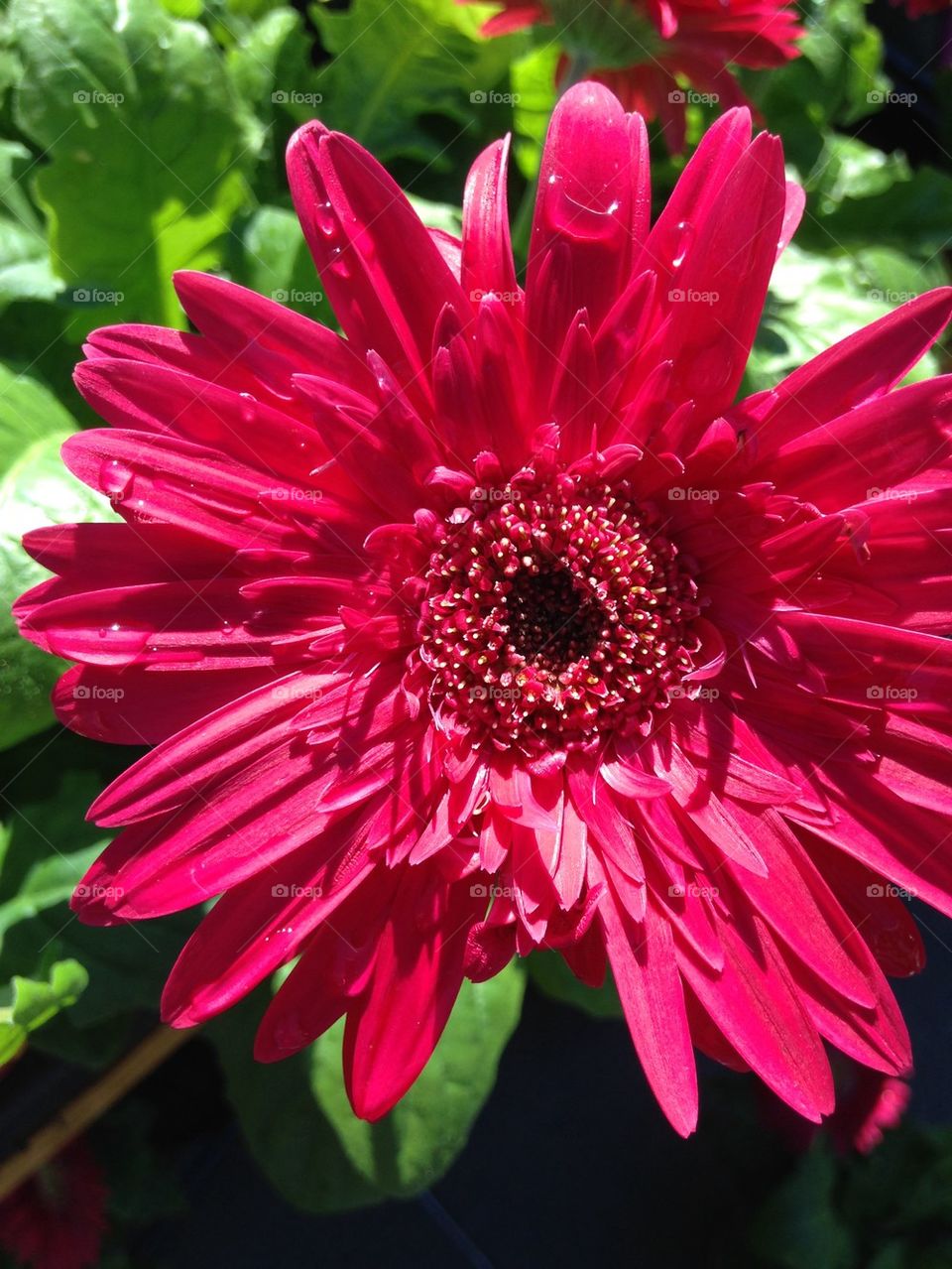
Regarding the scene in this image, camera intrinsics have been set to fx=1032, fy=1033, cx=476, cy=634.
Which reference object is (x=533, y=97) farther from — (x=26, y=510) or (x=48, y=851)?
(x=48, y=851)

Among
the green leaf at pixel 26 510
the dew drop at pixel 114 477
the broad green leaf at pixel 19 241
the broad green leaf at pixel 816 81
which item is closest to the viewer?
the dew drop at pixel 114 477

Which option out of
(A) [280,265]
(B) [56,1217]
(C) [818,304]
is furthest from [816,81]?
(B) [56,1217]

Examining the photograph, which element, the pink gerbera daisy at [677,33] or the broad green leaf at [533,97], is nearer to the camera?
the pink gerbera daisy at [677,33]

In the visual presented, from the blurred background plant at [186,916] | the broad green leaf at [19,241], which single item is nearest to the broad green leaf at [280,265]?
the blurred background plant at [186,916]

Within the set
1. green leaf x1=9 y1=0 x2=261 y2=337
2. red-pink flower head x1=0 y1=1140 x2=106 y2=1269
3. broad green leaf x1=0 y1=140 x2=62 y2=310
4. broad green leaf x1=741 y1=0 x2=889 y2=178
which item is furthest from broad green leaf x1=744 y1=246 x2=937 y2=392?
red-pink flower head x1=0 y1=1140 x2=106 y2=1269

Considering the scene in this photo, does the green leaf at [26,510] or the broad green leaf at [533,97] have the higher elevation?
the broad green leaf at [533,97]

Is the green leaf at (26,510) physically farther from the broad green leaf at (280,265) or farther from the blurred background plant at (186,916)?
the broad green leaf at (280,265)

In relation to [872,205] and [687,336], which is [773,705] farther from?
[872,205]

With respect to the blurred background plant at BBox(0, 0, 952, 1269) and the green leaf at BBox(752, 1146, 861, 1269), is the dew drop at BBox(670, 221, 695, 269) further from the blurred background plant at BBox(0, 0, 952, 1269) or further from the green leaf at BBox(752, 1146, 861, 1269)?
the green leaf at BBox(752, 1146, 861, 1269)

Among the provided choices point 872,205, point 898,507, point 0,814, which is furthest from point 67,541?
point 872,205
